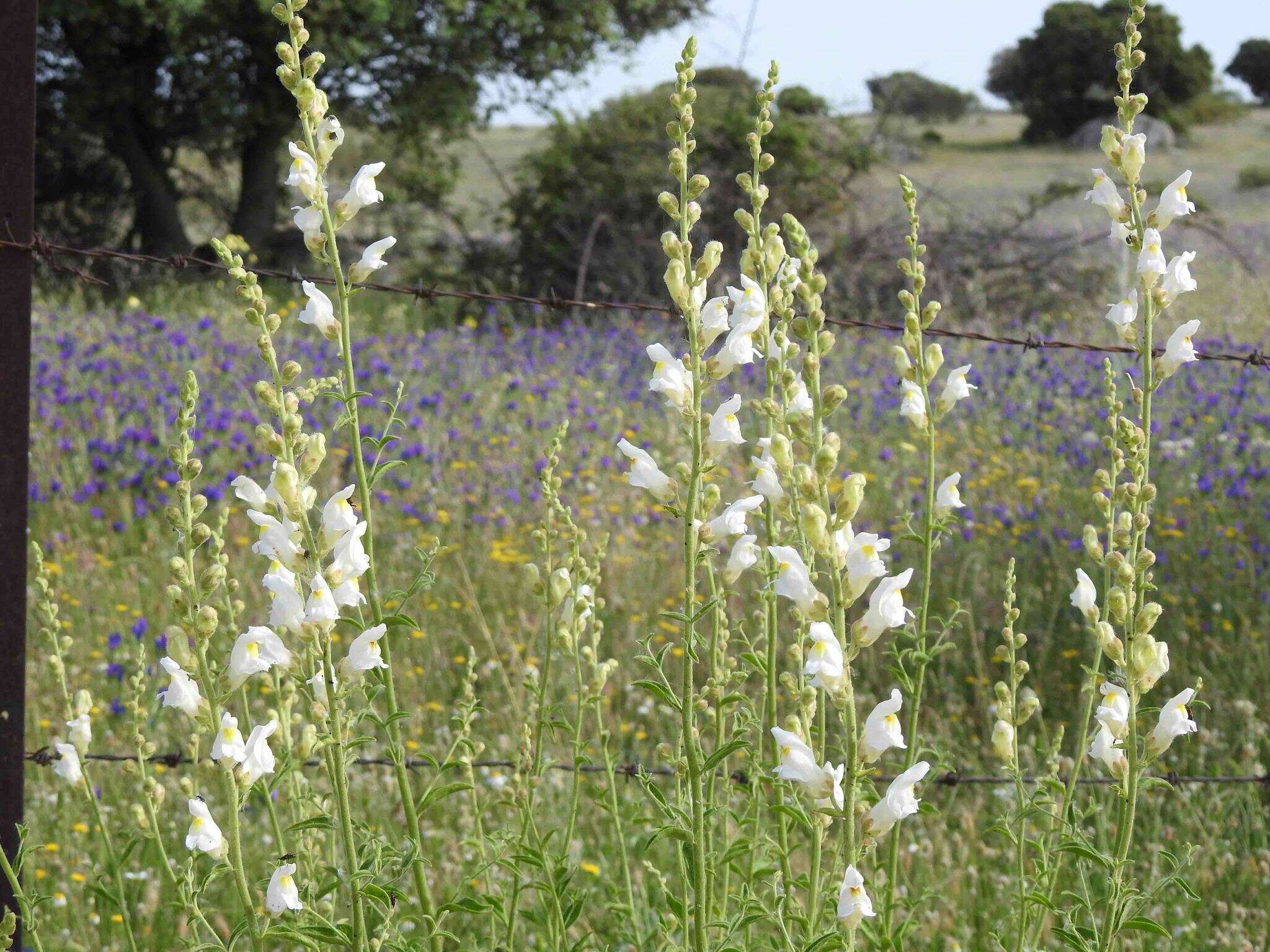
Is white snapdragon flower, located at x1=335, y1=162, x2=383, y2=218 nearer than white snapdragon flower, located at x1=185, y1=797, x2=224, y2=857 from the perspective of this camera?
No

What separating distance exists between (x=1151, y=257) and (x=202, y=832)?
67.1 inches

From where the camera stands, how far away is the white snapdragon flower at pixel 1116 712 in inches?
74.5

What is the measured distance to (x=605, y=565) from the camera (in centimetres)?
531

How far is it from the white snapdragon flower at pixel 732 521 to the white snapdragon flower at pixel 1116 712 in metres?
0.56

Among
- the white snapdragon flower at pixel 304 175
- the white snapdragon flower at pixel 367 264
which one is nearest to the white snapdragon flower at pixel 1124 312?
the white snapdragon flower at pixel 367 264

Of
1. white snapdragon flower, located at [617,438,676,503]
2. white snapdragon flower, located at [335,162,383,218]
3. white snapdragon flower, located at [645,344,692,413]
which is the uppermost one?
white snapdragon flower, located at [335,162,383,218]

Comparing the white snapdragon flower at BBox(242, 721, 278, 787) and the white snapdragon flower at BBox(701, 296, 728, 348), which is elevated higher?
the white snapdragon flower at BBox(701, 296, 728, 348)

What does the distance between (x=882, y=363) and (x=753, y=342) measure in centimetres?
704

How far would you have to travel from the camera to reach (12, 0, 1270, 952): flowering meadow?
1837 mm

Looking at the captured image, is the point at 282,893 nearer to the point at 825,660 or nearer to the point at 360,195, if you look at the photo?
the point at 825,660

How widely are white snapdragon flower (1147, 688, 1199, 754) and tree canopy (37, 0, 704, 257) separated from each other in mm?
15022

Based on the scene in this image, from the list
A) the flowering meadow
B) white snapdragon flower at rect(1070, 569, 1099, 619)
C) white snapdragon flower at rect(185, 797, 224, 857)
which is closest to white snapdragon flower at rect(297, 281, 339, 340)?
the flowering meadow

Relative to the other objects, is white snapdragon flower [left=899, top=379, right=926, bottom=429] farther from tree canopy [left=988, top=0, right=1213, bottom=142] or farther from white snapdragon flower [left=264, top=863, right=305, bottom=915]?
tree canopy [left=988, top=0, right=1213, bottom=142]

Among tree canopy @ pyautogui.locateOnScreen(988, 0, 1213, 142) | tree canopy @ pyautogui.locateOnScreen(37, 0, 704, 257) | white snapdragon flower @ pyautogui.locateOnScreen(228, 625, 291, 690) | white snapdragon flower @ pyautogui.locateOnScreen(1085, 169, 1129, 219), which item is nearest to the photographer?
white snapdragon flower @ pyautogui.locateOnScreen(228, 625, 291, 690)
